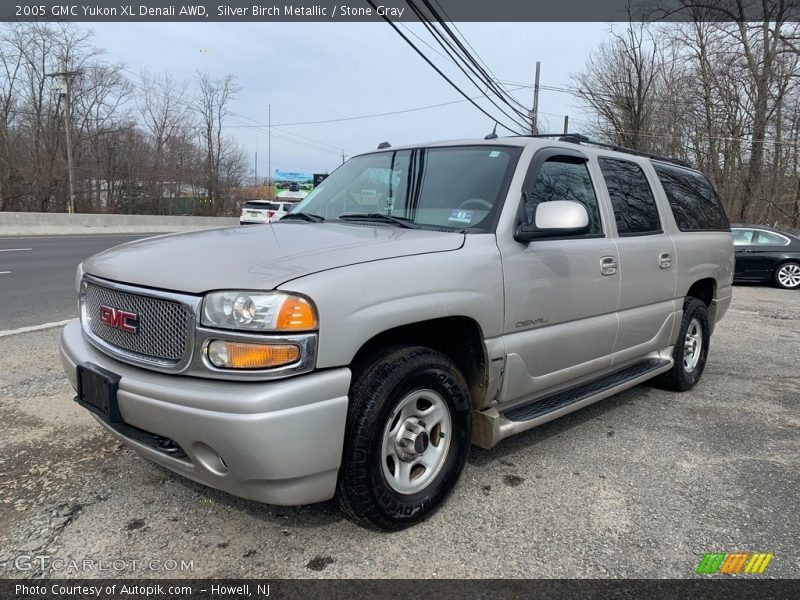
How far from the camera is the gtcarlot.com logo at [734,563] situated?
2.42m

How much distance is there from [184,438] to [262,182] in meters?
77.9

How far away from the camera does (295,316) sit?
213cm

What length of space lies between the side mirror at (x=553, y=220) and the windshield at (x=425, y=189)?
192 mm

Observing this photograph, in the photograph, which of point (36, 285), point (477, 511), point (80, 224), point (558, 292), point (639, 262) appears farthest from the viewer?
point (80, 224)

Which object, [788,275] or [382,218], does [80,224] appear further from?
[788,275]

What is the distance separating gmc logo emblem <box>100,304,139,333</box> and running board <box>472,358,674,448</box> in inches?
67.4

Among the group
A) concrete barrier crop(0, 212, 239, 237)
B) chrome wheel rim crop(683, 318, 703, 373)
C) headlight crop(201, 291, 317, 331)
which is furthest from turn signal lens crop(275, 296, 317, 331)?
concrete barrier crop(0, 212, 239, 237)

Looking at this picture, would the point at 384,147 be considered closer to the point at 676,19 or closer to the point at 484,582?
the point at 484,582

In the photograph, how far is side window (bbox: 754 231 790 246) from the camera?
13.8m

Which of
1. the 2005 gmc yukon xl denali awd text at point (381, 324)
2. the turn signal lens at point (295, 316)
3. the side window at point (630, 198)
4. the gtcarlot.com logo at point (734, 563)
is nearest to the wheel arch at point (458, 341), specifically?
the 2005 gmc yukon xl denali awd text at point (381, 324)

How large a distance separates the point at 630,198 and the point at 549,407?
1.77m

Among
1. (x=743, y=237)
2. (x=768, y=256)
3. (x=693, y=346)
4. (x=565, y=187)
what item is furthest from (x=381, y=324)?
(x=743, y=237)

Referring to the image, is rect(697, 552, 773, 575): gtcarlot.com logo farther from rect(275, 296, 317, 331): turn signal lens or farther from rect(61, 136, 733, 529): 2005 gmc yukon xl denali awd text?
rect(275, 296, 317, 331): turn signal lens

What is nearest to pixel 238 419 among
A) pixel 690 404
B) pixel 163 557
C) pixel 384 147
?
pixel 163 557
